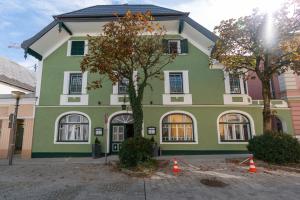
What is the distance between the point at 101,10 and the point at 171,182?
46.1 ft

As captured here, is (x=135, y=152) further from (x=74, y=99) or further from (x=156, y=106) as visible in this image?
(x=74, y=99)

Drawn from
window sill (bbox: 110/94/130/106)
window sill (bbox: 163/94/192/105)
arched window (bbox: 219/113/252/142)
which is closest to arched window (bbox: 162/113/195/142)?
window sill (bbox: 163/94/192/105)

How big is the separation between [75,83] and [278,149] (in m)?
13.6

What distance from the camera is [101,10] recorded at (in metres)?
16.0

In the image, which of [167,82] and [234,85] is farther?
[234,85]

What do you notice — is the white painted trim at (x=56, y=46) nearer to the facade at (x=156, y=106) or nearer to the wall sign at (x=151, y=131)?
the facade at (x=156, y=106)

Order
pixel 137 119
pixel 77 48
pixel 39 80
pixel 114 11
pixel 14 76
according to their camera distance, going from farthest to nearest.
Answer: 1. pixel 14 76
2. pixel 77 48
3. pixel 114 11
4. pixel 39 80
5. pixel 137 119

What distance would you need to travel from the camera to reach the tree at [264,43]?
33.8 feet

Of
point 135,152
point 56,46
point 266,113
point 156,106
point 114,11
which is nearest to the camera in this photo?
point 135,152

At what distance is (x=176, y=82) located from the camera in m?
15.3

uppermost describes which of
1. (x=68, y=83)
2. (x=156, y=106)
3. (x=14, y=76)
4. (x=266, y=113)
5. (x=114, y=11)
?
(x=114, y=11)

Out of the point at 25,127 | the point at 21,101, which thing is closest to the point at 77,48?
the point at 21,101

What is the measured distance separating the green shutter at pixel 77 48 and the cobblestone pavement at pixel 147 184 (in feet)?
29.4

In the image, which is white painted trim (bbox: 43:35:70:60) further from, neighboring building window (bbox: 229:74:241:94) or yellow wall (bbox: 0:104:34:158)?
neighboring building window (bbox: 229:74:241:94)
